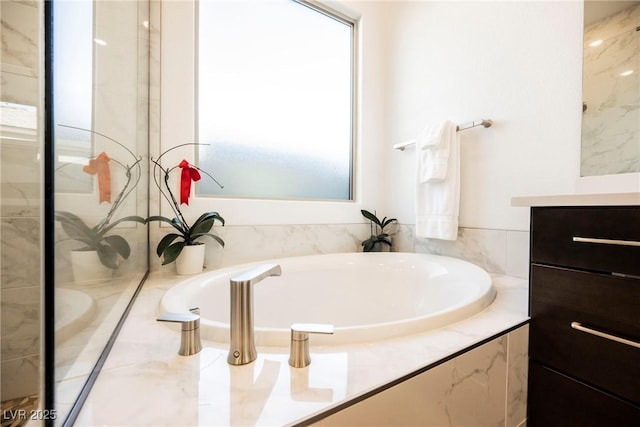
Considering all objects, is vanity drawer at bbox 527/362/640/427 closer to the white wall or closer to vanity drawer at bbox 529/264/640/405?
vanity drawer at bbox 529/264/640/405

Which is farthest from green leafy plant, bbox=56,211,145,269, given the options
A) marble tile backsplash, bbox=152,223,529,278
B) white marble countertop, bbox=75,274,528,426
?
marble tile backsplash, bbox=152,223,529,278

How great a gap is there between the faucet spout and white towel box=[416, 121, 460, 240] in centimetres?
126

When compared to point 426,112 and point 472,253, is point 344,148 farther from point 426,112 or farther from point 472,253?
point 472,253

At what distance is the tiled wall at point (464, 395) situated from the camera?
0.50m

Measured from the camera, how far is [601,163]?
107 cm

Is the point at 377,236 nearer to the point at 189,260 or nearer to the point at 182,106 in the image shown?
the point at 189,260

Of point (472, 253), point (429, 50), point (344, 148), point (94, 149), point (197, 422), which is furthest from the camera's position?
point (344, 148)

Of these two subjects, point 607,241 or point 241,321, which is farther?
point 607,241

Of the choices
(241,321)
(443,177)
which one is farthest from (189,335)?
(443,177)

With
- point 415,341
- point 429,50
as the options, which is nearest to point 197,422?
point 415,341

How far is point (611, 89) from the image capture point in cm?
104

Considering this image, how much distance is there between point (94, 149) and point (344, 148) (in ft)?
5.17

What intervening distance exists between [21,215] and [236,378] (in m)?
0.44

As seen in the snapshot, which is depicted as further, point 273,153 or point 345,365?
point 273,153
